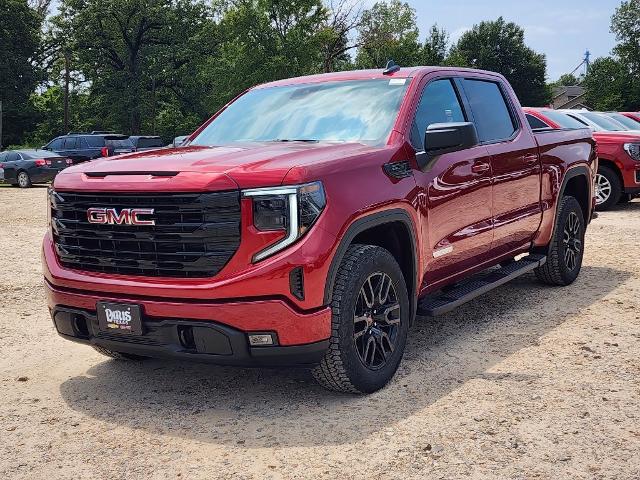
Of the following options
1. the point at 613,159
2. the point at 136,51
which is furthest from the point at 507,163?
the point at 136,51

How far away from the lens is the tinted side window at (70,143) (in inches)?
1050

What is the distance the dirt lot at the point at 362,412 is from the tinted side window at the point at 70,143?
2210cm

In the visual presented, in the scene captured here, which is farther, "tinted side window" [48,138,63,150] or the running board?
"tinted side window" [48,138,63,150]

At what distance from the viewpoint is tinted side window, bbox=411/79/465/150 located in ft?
15.6

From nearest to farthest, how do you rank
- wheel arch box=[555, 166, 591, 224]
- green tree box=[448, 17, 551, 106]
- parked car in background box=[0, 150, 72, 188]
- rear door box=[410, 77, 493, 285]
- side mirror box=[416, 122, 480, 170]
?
side mirror box=[416, 122, 480, 170]
rear door box=[410, 77, 493, 285]
wheel arch box=[555, 166, 591, 224]
parked car in background box=[0, 150, 72, 188]
green tree box=[448, 17, 551, 106]

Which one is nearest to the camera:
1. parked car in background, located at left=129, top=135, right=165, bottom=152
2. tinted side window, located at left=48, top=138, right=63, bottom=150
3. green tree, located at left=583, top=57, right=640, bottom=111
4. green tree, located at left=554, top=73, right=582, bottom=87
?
tinted side window, located at left=48, top=138, right=63, bottom=150

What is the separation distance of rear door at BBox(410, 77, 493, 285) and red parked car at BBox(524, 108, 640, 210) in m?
7.53

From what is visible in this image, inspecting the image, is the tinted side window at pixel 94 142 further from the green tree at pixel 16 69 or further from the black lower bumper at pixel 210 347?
the green tree at pixel 16 69

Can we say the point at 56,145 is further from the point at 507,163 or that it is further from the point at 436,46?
the point at 436,46

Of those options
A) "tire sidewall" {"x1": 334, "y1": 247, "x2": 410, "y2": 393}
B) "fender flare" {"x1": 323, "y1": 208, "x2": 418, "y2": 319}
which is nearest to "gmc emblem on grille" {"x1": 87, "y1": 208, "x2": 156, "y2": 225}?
"fender flare" {"x1": 323, "y1": 208, "x2": 418, "y2": 319}

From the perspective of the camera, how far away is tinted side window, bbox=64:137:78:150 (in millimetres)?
26672

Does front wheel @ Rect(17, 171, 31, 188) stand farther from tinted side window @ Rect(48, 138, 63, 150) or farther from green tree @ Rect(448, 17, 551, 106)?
green tree @ Rect(448, 17, 551, 106)

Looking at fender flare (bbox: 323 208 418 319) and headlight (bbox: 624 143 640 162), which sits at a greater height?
fender flare (bbox: 323 208 418 319)


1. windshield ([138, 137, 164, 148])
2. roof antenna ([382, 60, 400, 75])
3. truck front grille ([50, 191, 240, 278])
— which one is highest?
roof antenna ([382, 60, 400, 75])
